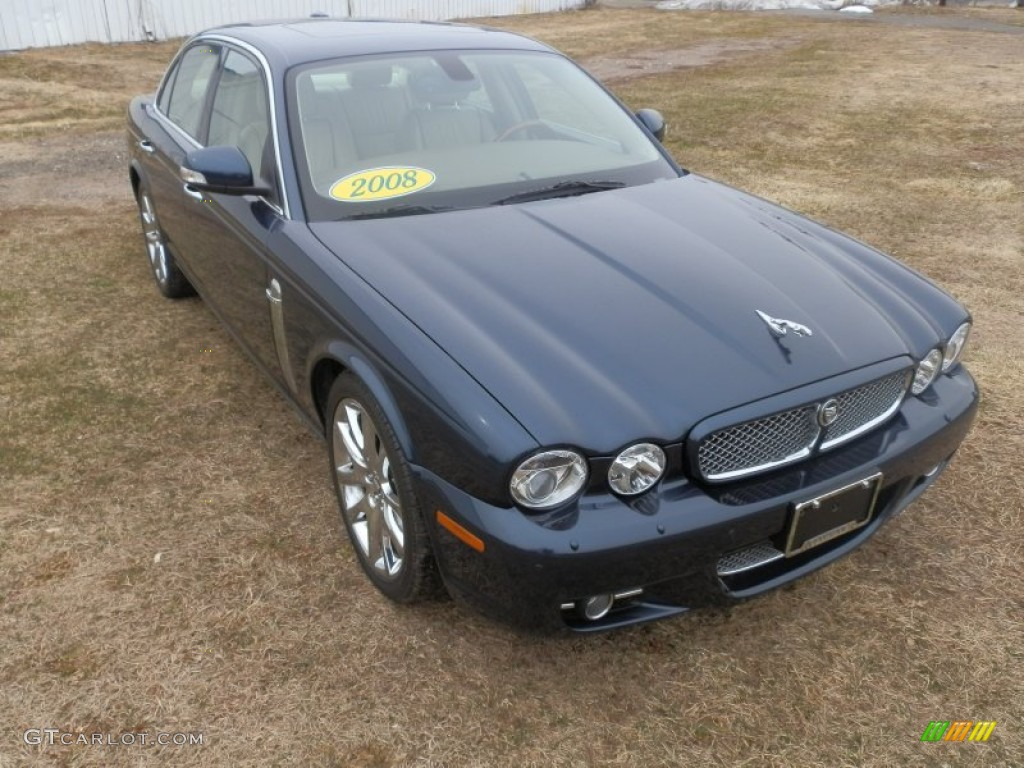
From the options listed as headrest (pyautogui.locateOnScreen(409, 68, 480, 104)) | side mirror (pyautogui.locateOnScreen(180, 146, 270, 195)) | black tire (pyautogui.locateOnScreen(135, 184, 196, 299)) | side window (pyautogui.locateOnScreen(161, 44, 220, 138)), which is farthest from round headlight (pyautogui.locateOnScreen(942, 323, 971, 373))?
black tire (pyautogui.locateOnScreen(135, 184, 196, 299))

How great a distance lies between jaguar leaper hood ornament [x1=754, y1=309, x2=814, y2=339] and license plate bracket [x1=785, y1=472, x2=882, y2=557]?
1.43 feet

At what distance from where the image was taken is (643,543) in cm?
197

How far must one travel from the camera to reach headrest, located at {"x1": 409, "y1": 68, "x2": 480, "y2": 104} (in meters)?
3.22

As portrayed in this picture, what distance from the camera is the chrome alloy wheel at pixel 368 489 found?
2453 mm

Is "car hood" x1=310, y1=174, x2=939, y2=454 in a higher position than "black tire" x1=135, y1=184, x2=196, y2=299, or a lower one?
higher

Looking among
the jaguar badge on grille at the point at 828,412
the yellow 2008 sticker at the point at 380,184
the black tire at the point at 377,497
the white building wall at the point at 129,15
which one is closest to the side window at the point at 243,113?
the yellow 2008 sticker at the point at 380,184

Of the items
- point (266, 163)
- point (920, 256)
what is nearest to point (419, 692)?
point (266, 163)

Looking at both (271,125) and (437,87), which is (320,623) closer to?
(271,125)

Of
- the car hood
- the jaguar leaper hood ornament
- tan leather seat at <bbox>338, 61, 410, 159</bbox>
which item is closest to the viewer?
the car hood

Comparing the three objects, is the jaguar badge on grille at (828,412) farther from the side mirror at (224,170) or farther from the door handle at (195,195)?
the door handle at (195,195)

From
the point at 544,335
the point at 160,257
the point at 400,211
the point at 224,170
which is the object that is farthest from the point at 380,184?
the point at 160,257

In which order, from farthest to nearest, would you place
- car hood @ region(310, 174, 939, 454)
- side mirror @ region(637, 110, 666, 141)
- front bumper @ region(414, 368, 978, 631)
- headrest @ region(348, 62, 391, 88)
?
side mirror @ region(637, 110, 666, 141)
headrest @ region(348, 62, 391, 88)
car hood @ region(310, 174, 939, 454)
front bumper @ region(414, 368, 978, 631)

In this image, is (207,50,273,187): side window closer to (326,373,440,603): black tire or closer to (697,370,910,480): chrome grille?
(326,373,440,603): black tire

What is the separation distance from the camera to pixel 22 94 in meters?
10.8
